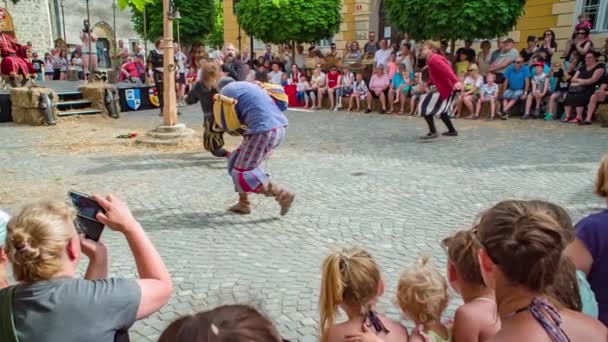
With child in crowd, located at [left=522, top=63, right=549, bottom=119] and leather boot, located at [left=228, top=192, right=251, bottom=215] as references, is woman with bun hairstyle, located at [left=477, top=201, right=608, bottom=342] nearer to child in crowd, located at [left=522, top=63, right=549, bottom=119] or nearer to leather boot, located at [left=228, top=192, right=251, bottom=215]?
leather boot, located at [left=228, top=192, right=251, bottom=215]

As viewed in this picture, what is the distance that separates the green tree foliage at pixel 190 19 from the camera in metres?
23.8

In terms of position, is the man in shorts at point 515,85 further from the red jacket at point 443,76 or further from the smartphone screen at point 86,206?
the smartphone screen at point 86,206

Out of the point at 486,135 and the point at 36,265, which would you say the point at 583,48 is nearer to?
the point at 486,135

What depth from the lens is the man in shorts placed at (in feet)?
37.4

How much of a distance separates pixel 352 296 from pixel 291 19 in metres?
15.9

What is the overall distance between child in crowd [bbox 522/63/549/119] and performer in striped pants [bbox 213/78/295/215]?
8.25m

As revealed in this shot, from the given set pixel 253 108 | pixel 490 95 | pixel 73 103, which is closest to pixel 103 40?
pixel 73 103

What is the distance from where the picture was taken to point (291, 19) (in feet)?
55.2

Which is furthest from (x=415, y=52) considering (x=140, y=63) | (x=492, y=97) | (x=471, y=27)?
(x=140, y=63)

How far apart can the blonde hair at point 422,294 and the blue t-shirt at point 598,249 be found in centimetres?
56

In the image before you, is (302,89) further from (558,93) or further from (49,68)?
(49,68)

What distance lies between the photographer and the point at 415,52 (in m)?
15.5

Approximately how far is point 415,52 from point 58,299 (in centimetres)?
1506

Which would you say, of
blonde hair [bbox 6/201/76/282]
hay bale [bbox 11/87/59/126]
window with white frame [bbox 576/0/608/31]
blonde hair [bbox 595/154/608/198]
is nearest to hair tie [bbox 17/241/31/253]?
blonde hair [bbox 6/201/76/282]
